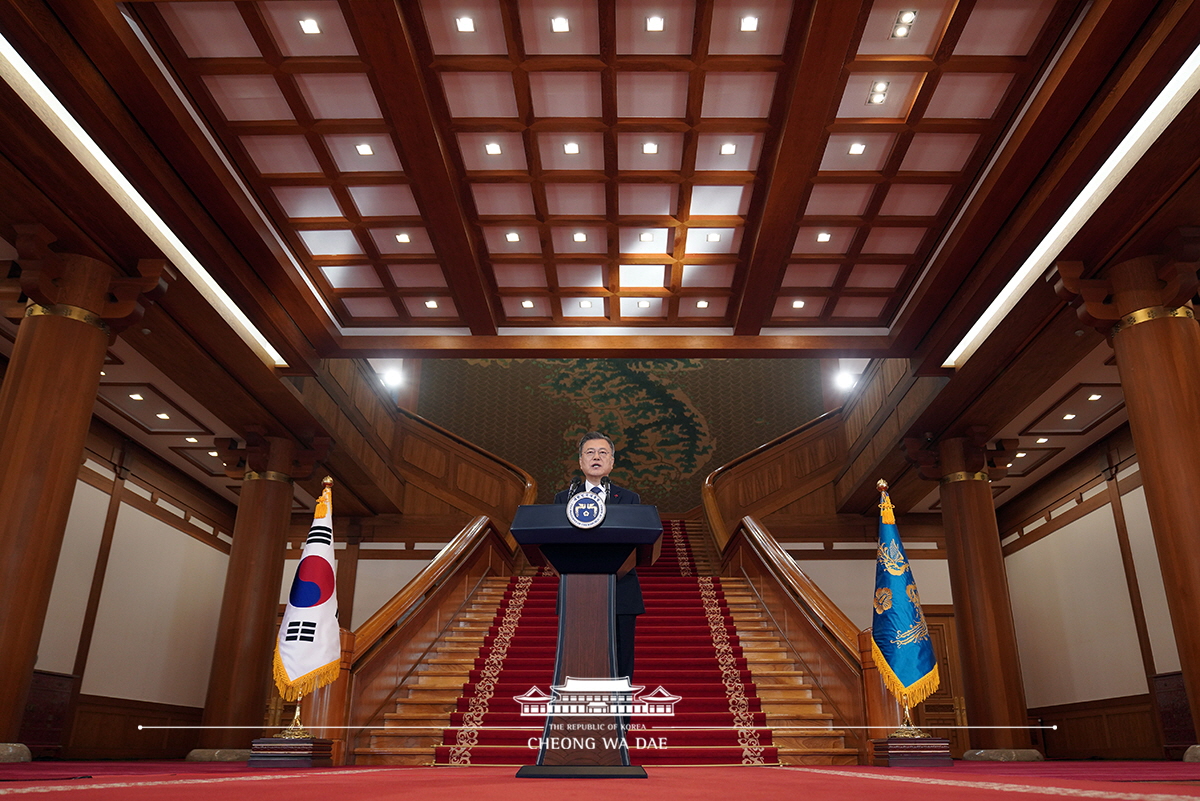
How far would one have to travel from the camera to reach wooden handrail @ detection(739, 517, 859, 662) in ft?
19.7

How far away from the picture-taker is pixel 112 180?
5.62 meters

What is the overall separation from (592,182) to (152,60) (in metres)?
3.12

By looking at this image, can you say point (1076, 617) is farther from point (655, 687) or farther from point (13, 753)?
point (13, 753)

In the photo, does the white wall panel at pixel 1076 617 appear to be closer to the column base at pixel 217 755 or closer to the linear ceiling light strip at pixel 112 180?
the column base at pixel 217 755

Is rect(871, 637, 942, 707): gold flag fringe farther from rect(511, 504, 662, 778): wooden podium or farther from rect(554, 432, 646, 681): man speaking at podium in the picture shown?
rect(511, 504, 662, 778): wooden podium

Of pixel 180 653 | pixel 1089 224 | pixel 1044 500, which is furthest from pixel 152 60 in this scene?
pixel 1044 500

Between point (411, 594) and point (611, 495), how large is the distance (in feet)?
12.6

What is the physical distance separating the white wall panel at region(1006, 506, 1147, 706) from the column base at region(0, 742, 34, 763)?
410 inches

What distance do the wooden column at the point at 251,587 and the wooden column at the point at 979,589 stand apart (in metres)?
7.21

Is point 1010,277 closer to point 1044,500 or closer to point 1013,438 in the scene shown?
point 1013,438

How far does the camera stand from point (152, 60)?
517 cm

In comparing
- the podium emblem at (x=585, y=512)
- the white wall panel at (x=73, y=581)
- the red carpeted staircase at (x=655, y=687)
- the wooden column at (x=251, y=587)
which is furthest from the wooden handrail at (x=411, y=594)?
the white wall panel at (x=73, y=581)

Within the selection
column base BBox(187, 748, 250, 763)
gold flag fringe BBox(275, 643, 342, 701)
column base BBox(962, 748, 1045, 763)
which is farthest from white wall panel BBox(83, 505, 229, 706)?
column base BBox(962, 748, 1045, 763)

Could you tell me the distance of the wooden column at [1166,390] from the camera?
5316mm
